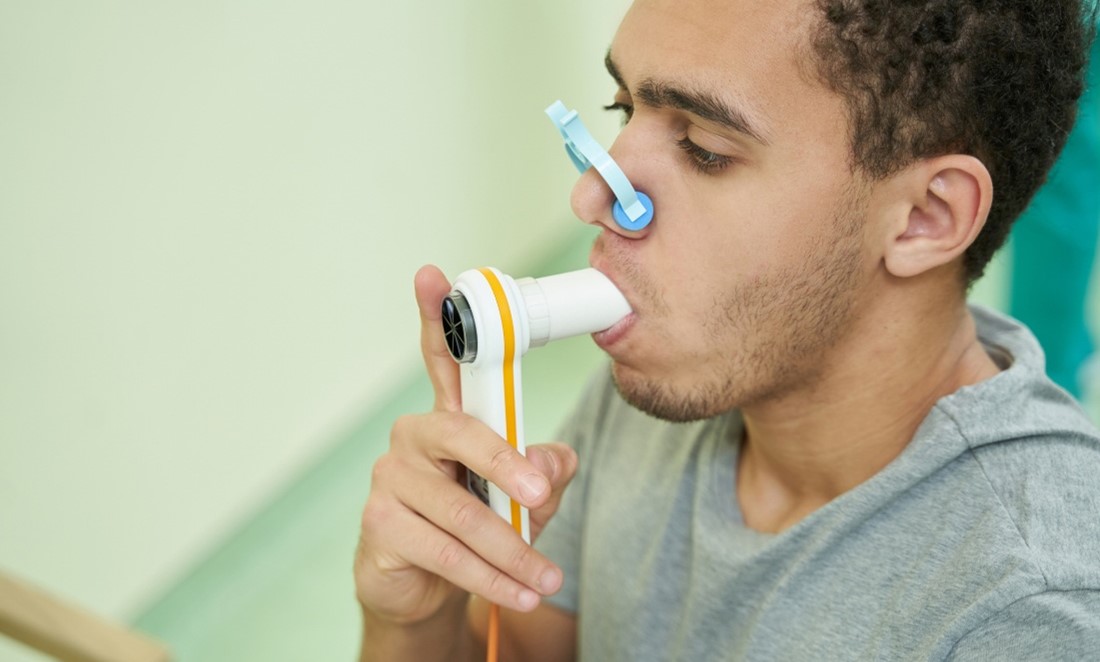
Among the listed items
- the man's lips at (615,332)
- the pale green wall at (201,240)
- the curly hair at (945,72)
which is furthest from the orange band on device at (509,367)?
the pale green wall at (201,240)

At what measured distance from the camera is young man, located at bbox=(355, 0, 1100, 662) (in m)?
0.96

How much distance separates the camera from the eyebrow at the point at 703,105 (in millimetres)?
993

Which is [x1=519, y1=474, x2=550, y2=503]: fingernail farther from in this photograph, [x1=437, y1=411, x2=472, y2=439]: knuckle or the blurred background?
the blurred background

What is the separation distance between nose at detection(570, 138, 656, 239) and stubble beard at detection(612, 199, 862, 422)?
116 mm

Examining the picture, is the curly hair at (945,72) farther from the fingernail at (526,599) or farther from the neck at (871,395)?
the fingernail at (526,599)

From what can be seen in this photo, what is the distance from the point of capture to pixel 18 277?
5.73 feet

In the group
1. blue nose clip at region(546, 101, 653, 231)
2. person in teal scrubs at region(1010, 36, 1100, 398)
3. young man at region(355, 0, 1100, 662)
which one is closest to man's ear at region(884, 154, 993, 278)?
young man at region(355, 0, 1100, 662)

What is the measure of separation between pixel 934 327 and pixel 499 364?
453mm

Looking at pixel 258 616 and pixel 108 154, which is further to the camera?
pixel 258 616

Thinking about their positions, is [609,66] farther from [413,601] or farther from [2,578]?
[2,578]

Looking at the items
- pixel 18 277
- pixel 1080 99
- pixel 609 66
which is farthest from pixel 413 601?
pixel 18 277

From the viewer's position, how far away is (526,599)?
1.00 metres

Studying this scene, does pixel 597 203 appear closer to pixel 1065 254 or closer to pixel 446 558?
pixel 446 558

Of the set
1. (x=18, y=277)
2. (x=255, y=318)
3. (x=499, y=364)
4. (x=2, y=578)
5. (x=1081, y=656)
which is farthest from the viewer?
(x=255, y=318)
